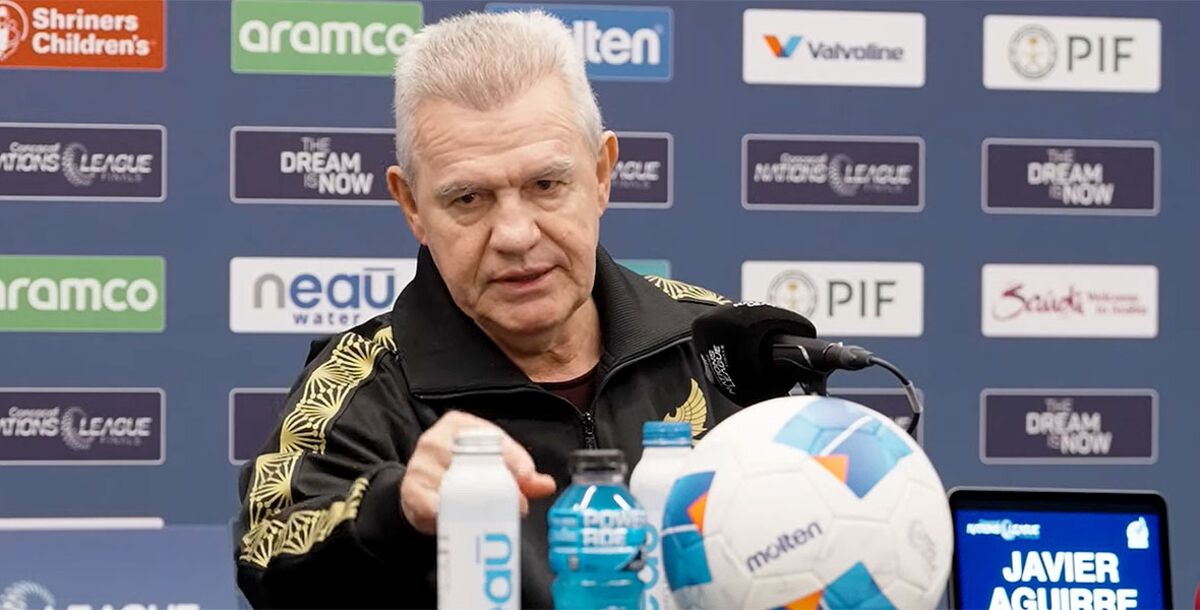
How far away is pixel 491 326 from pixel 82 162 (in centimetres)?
149

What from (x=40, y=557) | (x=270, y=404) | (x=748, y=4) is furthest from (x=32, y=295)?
(x=748, y=4)

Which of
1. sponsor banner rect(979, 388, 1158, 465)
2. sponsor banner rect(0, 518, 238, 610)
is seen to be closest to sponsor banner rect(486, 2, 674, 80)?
sponsor banner rect(979, 388, 1158, 465)

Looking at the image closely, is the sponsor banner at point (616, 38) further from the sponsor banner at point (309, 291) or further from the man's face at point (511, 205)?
the man's face at point (511, 205)

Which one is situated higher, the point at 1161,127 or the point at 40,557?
the point at 1161,127

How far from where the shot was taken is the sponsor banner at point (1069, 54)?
9.93 feet

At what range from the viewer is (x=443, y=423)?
104 cm

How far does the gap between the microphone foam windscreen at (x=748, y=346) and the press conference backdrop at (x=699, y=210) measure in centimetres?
179

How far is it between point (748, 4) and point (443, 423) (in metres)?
2.05

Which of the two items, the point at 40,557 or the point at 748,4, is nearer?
the point at 40,557

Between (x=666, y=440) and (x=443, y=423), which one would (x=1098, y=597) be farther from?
A: (x=443, y=423)

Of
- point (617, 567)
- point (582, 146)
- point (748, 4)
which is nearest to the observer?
point (617, 567)

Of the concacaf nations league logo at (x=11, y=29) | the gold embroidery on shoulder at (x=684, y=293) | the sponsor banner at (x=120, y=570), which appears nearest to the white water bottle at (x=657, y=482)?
the gold embroidery on shoulder at (x=684, y=293)

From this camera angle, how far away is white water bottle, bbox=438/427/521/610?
35.9 inches

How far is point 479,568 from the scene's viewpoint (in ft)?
3.00
